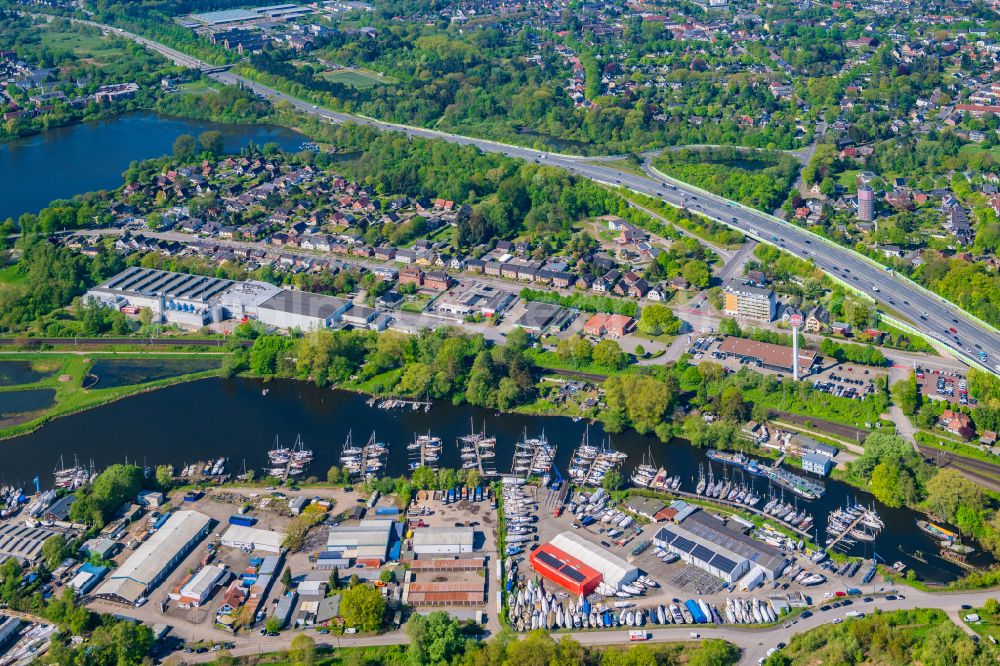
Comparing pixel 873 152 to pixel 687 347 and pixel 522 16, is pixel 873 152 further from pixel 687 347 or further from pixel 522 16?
pixel 522 16

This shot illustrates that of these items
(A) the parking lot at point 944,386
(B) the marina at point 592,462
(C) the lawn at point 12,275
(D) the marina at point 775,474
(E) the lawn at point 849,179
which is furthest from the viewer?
(E) the lawn at point 849,179

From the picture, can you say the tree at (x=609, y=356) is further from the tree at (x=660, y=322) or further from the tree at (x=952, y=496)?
the tree at (x=952, y=496)

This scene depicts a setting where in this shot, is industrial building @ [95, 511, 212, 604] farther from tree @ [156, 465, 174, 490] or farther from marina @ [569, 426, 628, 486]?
marina @ [569, 426, 628, 486]

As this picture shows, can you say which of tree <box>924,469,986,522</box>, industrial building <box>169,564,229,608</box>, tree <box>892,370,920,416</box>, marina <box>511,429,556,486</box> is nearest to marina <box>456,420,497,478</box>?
marina <box>511,429,556,486</box>

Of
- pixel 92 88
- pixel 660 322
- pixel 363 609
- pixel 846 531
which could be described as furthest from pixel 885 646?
pixel 92 88

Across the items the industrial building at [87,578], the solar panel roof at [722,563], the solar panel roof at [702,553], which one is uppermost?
the solar panel roof at [722,563]

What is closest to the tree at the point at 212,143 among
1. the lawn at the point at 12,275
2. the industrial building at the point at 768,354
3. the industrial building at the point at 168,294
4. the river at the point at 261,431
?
the lawn at the point at 12,275

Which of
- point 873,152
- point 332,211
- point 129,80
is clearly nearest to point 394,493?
point 332,211
